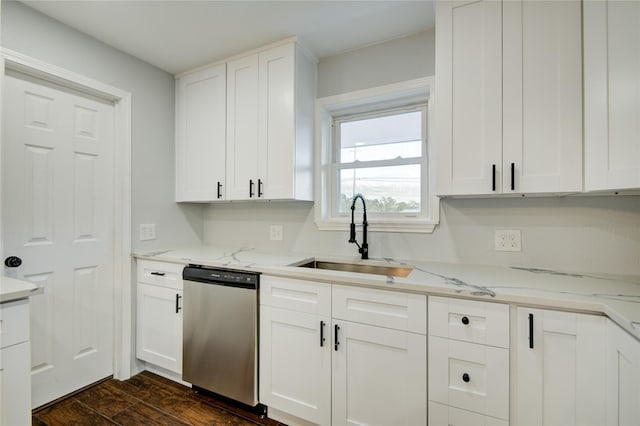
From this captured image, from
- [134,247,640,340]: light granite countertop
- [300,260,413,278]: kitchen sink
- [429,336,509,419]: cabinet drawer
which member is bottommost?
[429,336,509,419]: cabinet drawer

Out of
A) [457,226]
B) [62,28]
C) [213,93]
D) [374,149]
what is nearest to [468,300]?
[457,226]

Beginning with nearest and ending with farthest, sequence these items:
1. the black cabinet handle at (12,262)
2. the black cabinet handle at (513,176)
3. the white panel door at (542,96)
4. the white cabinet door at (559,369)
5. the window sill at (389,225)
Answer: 1. the white cabinet door at (559,369)
2. the white panel door at (542,96)
3. the black cabinet handle at (513,176)
4. the black cabinet handle at (12,262)
5. the window sill at (389,225)

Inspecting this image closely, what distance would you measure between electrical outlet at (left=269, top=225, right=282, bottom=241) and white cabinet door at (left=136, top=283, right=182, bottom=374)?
80 cm

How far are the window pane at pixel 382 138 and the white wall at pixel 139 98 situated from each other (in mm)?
1481

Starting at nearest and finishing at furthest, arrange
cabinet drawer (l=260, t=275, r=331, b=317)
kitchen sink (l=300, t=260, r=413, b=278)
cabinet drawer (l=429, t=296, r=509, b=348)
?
cabinet drawer (l=429, t=296, r=509, b=348) < cabinet drawer (l=260, t=275, r=331, b=317) < kitchen sink (l=300, t=260, r=413, b=278)

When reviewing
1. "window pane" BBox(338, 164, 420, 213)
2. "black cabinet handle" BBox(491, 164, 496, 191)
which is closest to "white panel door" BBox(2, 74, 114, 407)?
"window pane" BBox(338, 164, 420, 213)

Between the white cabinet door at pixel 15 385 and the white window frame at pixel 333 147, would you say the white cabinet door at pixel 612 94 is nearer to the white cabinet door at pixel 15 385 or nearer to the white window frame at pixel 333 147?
the white window frame at pixel 333 147

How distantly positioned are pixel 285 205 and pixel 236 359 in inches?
46.1

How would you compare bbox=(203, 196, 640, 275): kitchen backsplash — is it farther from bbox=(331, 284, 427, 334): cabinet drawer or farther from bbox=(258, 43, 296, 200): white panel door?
bbox=(331, 284, 427, 334): cabinet drawer

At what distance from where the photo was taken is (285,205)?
2.44 metres

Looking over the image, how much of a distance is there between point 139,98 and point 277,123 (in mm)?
1149

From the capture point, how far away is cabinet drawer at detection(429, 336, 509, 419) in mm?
1191

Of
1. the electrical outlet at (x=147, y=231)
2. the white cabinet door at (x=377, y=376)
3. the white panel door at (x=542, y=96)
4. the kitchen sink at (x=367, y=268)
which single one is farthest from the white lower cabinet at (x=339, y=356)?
the electrical outlet at (x=147, y=231)

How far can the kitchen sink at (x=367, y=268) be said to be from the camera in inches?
71.7
